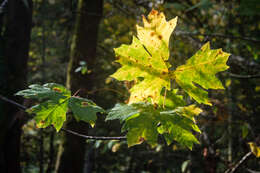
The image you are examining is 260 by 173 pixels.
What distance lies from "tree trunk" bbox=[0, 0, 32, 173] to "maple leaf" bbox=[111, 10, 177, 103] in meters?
3.25

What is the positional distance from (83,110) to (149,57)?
30 centimetres

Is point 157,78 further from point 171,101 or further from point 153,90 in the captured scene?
point 171,101

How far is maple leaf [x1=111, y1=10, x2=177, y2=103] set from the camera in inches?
26.6

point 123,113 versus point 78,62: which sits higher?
point 78,62

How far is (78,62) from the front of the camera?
8.26ft

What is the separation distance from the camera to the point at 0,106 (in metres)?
3.68

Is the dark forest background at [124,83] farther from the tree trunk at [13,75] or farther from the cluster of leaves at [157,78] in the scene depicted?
the cluster of leaves at [157,78]

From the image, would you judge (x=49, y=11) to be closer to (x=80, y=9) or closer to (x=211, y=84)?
(x=80, y=9)

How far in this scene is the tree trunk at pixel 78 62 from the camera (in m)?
2.43

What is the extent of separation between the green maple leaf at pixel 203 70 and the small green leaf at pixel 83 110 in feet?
1.04

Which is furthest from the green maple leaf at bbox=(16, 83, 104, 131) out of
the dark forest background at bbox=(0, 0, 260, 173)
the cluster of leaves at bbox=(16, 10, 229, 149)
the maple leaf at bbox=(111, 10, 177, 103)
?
the dark forest background at bbox=(0, 0, 260, 173)

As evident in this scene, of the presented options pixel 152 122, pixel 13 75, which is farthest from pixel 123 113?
pixel 13 75

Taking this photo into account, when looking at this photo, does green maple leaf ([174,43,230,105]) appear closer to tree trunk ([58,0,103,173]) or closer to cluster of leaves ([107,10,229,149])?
cluster of leaves ([107,10,229,149])

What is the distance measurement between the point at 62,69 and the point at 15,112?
8.70 feet
